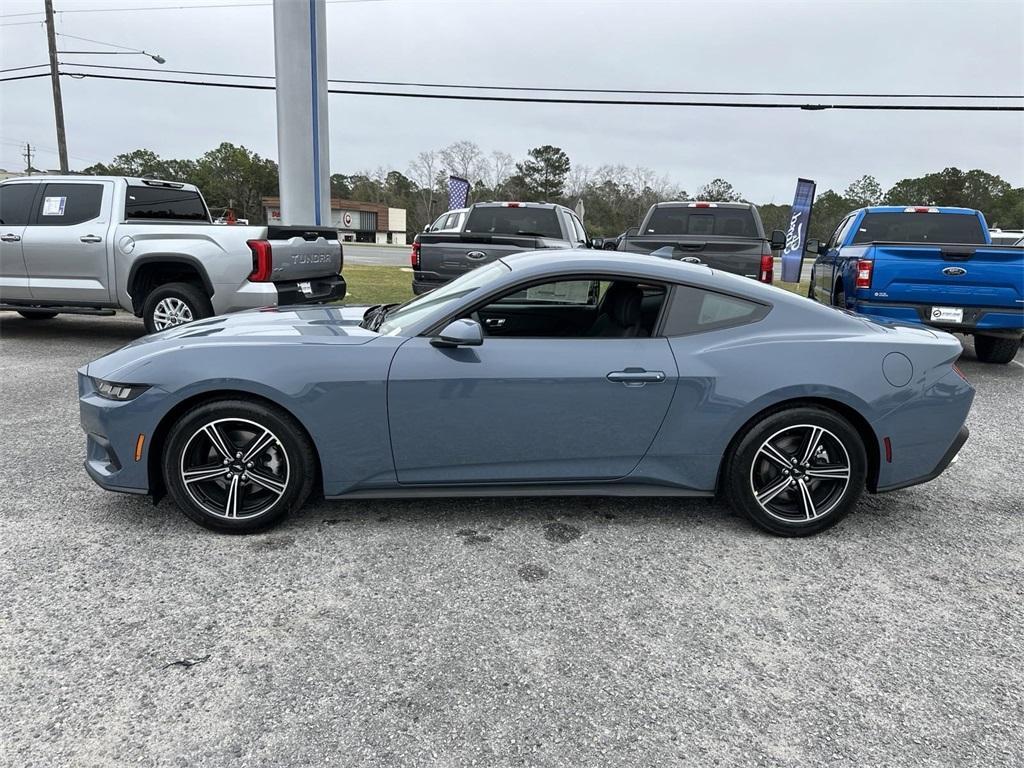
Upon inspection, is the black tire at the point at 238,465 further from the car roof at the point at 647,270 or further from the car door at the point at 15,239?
the car door at the point at 15,239

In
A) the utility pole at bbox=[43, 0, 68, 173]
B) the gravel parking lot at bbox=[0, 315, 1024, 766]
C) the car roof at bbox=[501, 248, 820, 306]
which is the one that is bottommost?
the gravel parking lot at bbox=[0, 315, 1024, 766]

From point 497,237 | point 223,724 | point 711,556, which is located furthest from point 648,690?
point 497,237

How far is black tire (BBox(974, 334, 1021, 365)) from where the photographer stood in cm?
862

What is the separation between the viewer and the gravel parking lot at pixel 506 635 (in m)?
2.21

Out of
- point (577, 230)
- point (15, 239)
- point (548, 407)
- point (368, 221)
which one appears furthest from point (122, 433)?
point (368, 221)

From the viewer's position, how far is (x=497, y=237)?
30.3ft

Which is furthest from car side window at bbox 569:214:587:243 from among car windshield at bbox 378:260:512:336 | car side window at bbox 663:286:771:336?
car side window at bbox 663:286:771:336

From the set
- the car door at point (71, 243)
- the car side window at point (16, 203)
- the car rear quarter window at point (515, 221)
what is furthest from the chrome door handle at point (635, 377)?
the car side window at point (16, 203)

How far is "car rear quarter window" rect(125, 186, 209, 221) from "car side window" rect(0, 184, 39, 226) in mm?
Result: 1139

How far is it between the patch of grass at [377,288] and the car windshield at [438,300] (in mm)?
6888

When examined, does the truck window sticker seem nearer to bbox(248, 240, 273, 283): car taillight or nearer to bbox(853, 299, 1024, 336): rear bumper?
bbox(248, 240, 273, 283): car taillight

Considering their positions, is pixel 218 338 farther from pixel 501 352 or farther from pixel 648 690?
pixel 648 690

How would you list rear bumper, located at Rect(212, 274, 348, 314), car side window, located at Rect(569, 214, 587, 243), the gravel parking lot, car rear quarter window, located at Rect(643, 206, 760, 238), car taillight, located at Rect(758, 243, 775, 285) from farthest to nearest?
car side window, located at Rect(569, 214, 587, 243) < car rear quarter window, located at Rect(643, 206, 760, 238) < car taillight, located at Rect(758, 243, 775, 285) < rear bumper, located at Rect(212, 274, 348, 314) < the gravel parking lot

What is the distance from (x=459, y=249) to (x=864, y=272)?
485 cm
